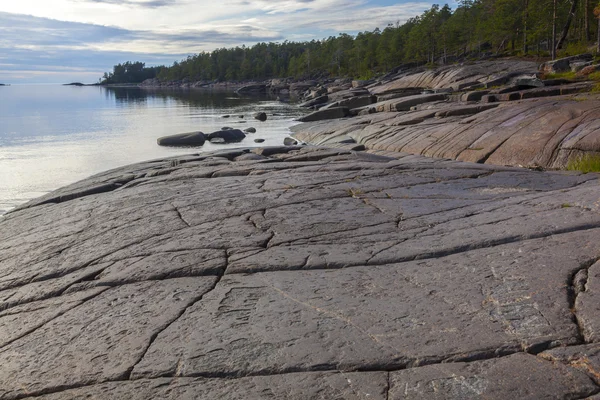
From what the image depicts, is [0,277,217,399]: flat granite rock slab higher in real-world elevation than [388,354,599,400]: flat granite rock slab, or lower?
lower

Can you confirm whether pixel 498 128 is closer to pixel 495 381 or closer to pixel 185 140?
pixel 495 381

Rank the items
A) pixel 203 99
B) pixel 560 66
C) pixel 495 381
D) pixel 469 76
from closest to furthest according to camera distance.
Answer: pixel 495 381 < pixel 560 66 < pixel 469 76 < pixel 203 99

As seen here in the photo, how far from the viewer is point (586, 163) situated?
39.4 feet

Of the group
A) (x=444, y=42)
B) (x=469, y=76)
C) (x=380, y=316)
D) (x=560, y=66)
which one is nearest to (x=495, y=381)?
(x=380, y=316)

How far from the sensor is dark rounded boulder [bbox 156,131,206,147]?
91.7ft

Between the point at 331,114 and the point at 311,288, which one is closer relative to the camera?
the point at 311,288

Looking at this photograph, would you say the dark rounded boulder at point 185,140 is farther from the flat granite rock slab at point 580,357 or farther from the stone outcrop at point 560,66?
the flat granite rock slab at point 580,357

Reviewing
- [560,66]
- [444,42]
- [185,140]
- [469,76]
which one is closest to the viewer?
[185,140]

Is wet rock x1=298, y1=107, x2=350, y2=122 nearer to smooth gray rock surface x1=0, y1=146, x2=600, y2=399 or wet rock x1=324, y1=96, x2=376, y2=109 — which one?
wet rock x1=324, y1=96, x2=376, y2=109

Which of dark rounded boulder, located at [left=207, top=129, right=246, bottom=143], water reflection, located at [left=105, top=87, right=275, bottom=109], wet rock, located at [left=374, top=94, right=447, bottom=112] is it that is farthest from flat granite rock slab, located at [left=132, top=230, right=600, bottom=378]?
water reflection, located at [left=105, top=87, right=275, bottom=109]

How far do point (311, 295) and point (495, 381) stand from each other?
188cm

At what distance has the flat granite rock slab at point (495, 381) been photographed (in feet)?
10.6

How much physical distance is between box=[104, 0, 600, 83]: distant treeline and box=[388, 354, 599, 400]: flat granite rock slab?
38490mm

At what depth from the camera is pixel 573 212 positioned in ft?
21.6
